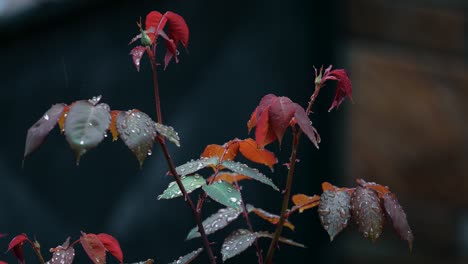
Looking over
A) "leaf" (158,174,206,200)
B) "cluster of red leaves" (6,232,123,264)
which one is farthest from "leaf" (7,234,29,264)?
"leaf" (158,174,206,200)

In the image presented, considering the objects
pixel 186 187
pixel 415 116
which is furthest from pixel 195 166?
pixel 415 116

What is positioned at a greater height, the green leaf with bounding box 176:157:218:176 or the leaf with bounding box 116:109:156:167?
the leaf with bounding box 116:109:156:167

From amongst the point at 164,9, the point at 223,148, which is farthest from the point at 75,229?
the point at 223,148

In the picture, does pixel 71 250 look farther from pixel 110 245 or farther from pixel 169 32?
pixel 169 32

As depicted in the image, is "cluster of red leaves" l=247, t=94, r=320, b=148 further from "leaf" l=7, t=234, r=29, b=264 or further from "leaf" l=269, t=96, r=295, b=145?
"leaf" l=7, t=234, r=29, b=264

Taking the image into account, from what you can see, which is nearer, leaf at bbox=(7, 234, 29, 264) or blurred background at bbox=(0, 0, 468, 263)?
leaf at bbox=(7, 234, 29, 264)
